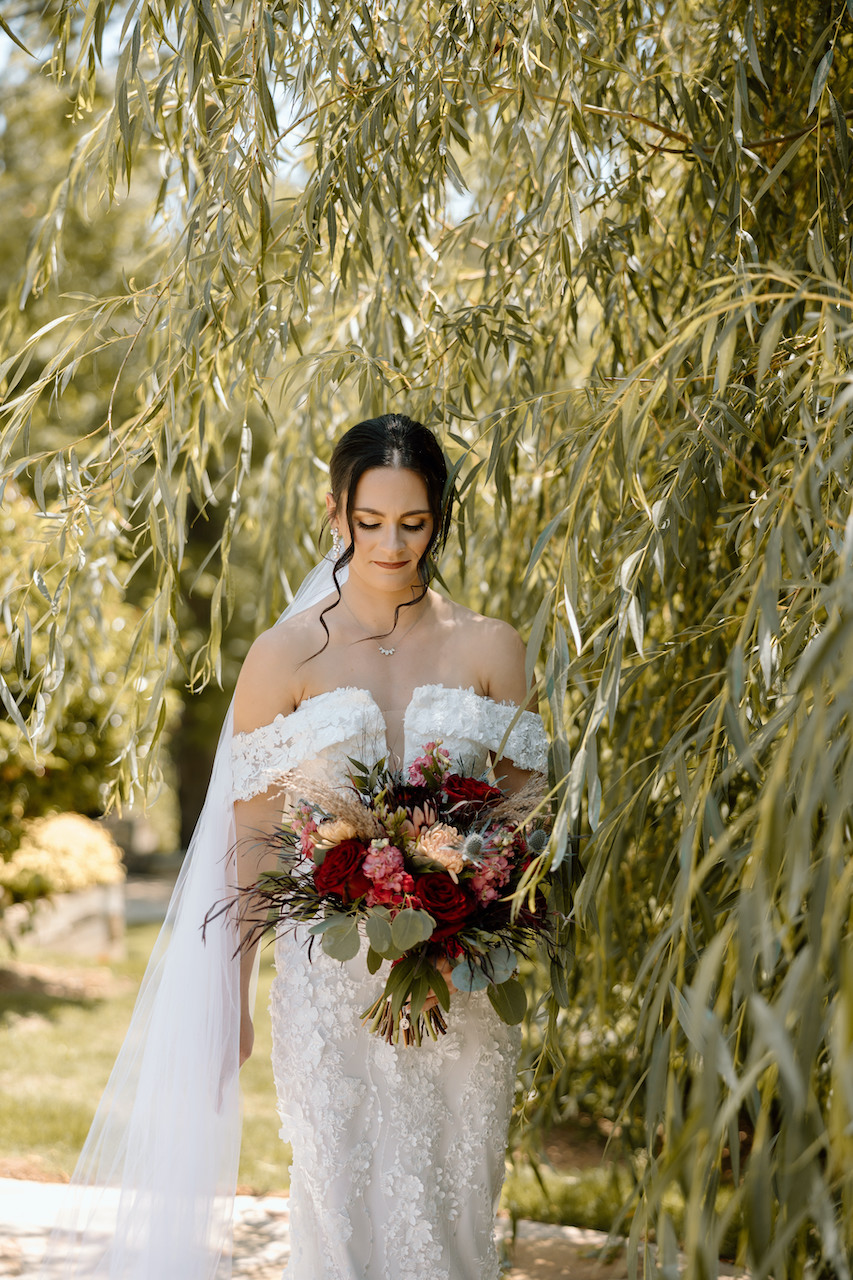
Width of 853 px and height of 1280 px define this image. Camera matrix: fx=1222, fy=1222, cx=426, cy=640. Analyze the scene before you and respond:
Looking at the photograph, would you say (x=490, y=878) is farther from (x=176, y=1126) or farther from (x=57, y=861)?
(x=57, y=861)

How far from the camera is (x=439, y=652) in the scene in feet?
7.62

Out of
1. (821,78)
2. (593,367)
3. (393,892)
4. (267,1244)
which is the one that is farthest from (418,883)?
(267,1244)

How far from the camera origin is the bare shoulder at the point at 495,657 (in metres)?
2.31

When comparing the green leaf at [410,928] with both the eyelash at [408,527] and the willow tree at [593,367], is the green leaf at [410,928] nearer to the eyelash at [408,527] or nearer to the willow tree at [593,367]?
the willow tree at [593,367]

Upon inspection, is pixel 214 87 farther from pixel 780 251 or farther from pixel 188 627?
pixel 188 627

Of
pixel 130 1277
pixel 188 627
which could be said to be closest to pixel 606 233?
pixel 130 1277

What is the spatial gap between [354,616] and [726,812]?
111 centimetres

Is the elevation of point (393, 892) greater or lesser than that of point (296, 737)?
lesser

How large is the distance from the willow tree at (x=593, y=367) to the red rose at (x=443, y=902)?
0.66ft

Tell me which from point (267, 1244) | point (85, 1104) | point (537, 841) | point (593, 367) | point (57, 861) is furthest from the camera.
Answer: point (57, 861)

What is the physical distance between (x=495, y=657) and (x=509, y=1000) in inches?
24.7

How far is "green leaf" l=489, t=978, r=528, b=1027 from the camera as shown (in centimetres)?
206

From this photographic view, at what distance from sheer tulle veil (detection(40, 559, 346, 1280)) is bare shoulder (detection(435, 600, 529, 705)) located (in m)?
0.50

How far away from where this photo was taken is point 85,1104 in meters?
4.52
